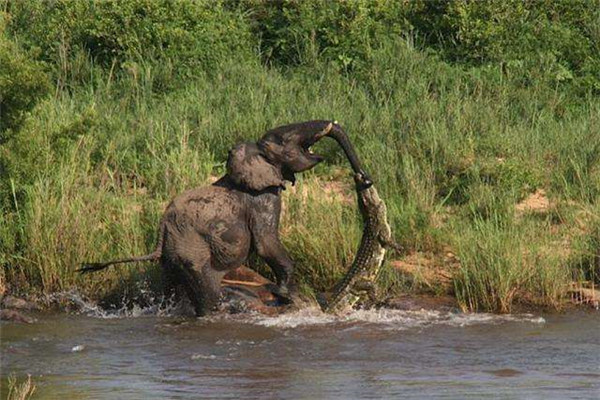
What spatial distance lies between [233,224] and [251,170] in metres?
0.40

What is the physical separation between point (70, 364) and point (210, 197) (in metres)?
2.01

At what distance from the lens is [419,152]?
1244 cm

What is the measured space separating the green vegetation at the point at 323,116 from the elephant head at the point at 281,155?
63cm

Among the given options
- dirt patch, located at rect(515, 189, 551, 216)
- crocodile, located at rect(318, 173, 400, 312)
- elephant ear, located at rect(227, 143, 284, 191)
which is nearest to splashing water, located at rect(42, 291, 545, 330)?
crocodile, located at rect(318, 173, 400, 312)

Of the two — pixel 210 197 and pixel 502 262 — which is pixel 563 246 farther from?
pixel 210 197

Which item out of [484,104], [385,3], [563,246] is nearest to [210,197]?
[563,246]

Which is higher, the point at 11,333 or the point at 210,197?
the point at 210,197

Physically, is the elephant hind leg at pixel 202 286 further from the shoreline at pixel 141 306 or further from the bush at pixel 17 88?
the bush at pixel 17 88

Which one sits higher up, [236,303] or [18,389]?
[18,389]

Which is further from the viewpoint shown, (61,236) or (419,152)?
(419,152)

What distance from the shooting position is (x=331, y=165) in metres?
12.7

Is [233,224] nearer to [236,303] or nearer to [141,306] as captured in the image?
[236,303]

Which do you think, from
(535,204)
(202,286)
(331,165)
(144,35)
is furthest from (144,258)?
(144,35)

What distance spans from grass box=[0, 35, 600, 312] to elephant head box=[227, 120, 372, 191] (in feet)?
2.03
